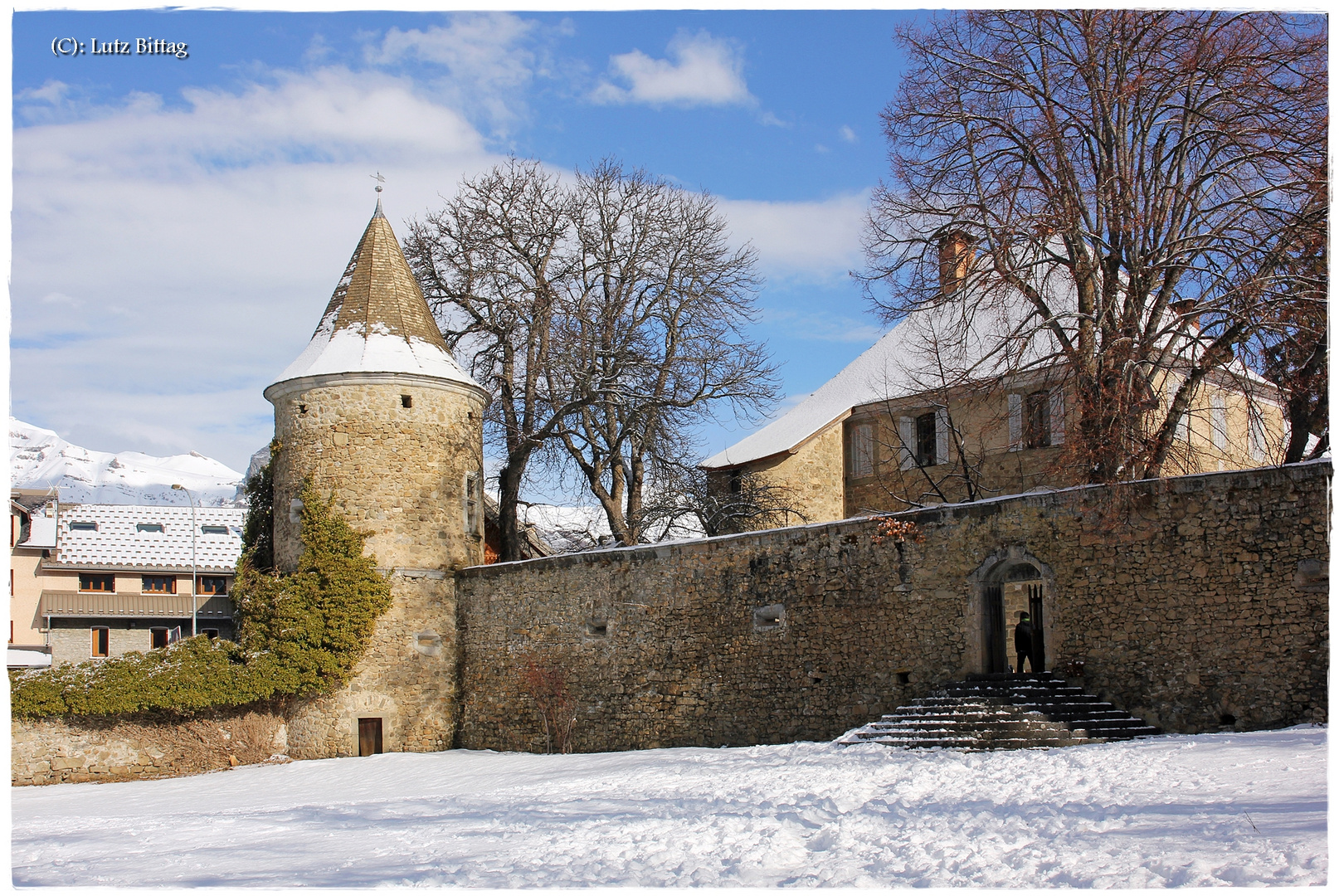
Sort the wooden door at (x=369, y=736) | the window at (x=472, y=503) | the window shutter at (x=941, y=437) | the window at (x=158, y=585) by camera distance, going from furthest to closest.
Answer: the window at (x=158, y=585) < the window shutter at (x=941, y=437) < the window at (x=472, y=503) < the wooden door at (x=369, y=736)

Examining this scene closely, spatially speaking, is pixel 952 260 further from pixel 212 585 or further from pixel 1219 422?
pixel 212 585

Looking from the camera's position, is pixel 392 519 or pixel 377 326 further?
pixel 377 326

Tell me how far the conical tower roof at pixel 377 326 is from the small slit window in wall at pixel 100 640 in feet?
45.2

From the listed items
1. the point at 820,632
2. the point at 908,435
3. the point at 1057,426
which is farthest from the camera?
the point at 908,435

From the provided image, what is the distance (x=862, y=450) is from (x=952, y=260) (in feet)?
29.4

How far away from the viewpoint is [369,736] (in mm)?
19516

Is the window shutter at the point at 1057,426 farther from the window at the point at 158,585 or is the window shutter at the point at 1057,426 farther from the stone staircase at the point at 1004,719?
the window at the point at 158,585

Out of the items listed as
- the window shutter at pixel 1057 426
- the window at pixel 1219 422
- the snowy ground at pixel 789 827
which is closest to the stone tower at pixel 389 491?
the snowy ground at pixel 789 827

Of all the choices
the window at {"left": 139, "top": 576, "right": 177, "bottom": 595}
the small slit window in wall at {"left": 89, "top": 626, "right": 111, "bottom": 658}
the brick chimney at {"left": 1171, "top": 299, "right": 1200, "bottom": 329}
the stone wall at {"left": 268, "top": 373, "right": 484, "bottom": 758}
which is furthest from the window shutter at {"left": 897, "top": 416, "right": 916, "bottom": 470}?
the small slit window in wall at {"left": 89, "top": 626, "right": 111, "bottom": 658}

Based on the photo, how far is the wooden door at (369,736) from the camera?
19.4 meters

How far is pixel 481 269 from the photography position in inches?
1031

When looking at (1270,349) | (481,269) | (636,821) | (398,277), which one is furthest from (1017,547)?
(481,269)

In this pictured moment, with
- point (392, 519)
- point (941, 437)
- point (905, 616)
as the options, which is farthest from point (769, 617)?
point (941, 437)

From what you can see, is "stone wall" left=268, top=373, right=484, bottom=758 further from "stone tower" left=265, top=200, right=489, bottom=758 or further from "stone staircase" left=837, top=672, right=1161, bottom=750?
"stone staircase" left=837, top=672, right=1161, bottom=750
